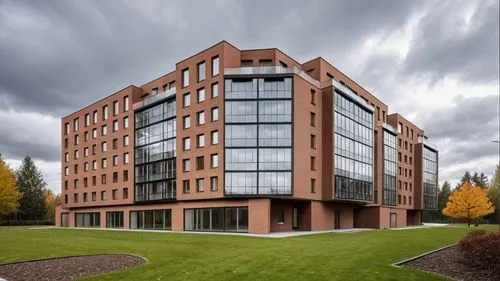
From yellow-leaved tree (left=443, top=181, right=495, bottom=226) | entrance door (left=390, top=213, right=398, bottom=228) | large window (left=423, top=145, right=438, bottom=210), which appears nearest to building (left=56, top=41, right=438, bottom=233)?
entrance door (left=390, top=213, right=398, bottom=228)

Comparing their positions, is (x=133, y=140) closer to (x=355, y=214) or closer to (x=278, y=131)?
(x=278, y=131)

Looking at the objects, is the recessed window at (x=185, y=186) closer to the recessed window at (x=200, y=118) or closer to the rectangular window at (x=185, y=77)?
the recessed window at (x=200, y=118)

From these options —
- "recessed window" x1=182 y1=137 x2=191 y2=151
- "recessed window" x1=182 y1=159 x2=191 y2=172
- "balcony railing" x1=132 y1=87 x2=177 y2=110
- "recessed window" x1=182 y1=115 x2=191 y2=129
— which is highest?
"balcony railing" x1=132 y1=87 x2=177 y2=110

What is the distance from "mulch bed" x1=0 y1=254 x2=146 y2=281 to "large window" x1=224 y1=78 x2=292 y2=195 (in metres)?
22.0

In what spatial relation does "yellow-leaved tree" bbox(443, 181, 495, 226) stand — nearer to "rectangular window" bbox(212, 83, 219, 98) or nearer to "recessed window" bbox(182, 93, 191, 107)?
"rectangular window" bbox(212, 83, 219, 98)

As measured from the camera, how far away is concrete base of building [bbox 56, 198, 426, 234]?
3803 centimetres

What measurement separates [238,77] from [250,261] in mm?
26487

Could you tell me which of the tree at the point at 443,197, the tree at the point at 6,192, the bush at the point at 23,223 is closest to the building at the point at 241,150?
the tree at the point at 6,192

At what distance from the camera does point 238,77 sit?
1574 inches

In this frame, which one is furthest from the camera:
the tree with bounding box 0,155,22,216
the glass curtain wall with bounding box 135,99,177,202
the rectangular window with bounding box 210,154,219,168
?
the tree with bounding box 0,155,22,216

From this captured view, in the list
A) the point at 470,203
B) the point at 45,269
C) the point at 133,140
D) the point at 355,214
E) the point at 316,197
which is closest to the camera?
the point at 45,269

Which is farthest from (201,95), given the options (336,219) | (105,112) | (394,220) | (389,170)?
(394,220)

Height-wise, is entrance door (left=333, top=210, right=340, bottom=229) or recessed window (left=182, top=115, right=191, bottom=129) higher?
recessed window (left=182, top=115, right=191, bottom=129)

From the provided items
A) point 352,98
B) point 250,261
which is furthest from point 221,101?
point 250,261
